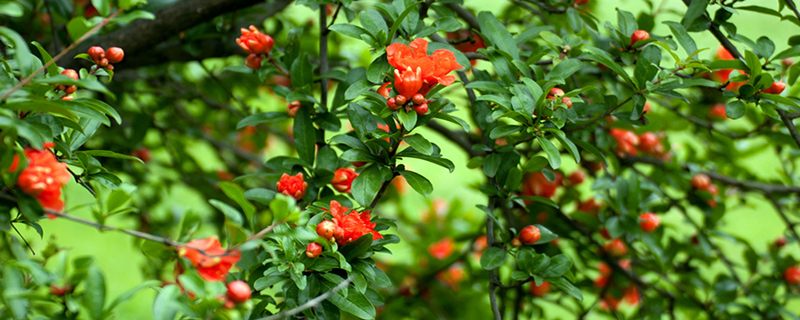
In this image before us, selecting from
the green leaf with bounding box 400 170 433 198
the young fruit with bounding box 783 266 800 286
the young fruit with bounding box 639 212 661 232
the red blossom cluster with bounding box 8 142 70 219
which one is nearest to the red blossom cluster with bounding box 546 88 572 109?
the green leaf with bounding box 400 170 433 198

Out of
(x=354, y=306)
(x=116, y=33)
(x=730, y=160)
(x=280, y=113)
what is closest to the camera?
(x=354, y=306)

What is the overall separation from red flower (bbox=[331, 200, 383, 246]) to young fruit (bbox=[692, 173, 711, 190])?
3.25ft

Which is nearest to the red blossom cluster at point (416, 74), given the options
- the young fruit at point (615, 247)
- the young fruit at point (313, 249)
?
the young fruit at point (313, 249)

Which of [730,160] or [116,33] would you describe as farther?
[730,160]

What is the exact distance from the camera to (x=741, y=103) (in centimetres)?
90

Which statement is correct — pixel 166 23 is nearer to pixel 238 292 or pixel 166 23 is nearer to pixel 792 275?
pixel 238 292

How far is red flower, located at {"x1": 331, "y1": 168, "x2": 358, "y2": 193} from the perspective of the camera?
94cm

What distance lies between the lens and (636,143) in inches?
57.8

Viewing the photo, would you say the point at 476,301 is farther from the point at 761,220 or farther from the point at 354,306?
the point at 761,220

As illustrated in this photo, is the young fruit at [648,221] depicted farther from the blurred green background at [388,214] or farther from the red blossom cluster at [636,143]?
the blurred green background at [388,214]

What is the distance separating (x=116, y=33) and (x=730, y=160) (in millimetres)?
1711

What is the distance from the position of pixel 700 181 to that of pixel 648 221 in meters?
0.25

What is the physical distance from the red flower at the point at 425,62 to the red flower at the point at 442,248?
1248 millimetres

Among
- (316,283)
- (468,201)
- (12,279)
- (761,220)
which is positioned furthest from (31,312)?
(761,220)
